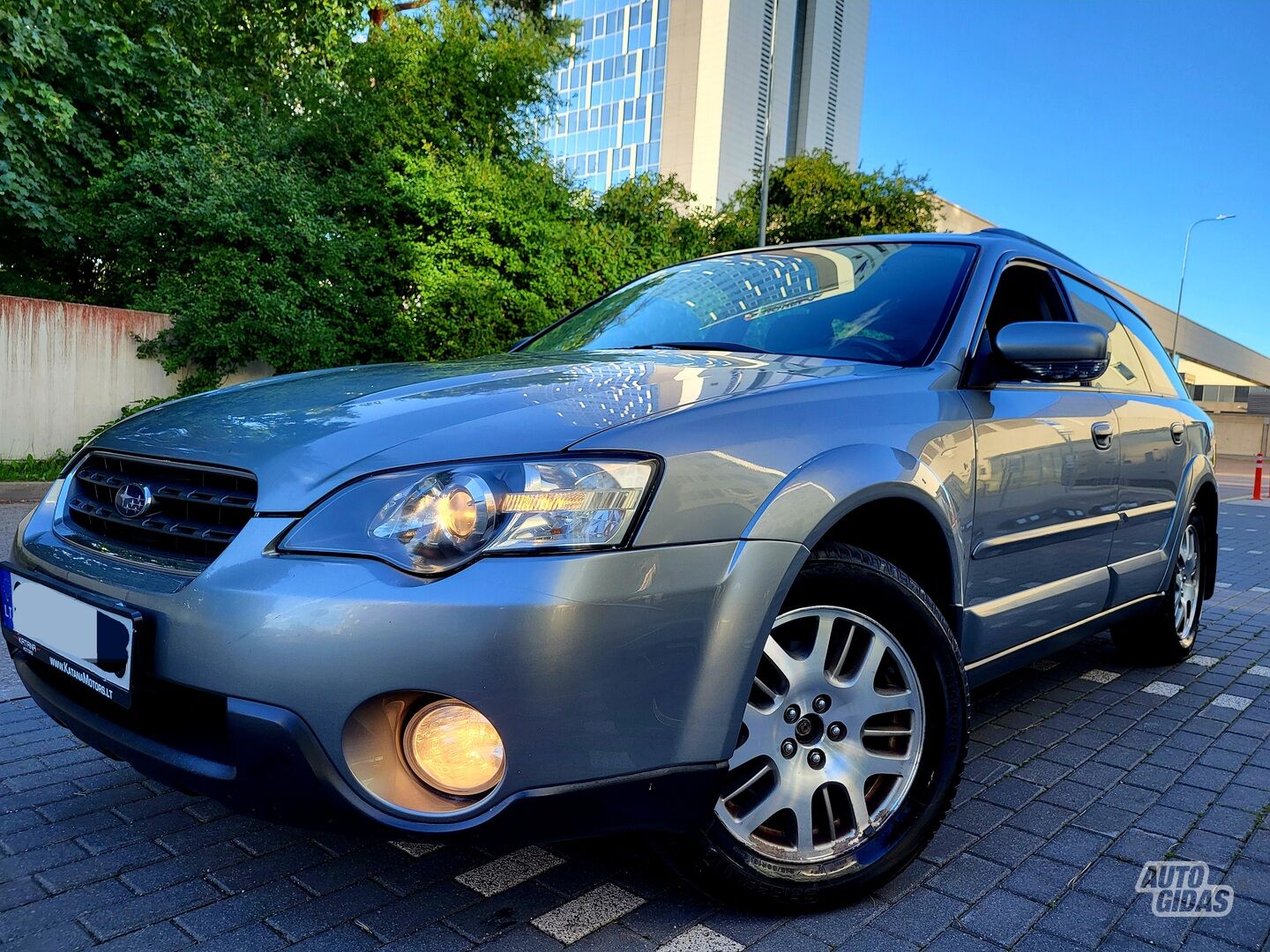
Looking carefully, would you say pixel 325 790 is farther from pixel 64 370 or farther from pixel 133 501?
pixel 64 370

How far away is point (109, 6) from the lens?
44.5 feet

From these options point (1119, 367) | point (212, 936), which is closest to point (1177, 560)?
point (1119, 367)

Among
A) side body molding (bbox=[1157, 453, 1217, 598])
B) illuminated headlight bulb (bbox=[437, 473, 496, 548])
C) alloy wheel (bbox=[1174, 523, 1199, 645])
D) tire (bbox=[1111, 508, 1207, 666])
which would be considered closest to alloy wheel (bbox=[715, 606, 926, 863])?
illuminated headlight bulb (bbox=[437, 473, 496, 548])

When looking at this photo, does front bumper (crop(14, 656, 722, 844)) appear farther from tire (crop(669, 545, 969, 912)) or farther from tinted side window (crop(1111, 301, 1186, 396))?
tinted side window (crop(1111, 301, 1186, 396))

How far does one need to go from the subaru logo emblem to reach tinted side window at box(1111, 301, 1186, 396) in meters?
3.58

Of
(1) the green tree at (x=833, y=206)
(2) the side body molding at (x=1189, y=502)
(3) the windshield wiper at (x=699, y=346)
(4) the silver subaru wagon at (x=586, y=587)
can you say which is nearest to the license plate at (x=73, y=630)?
(4) the silver subaru wagon at (x=586, y=587)

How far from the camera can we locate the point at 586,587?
162cm

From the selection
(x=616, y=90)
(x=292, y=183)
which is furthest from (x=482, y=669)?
(x=616, y=90)

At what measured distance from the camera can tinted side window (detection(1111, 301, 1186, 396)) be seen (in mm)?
3963

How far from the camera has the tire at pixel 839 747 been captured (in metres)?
1.96

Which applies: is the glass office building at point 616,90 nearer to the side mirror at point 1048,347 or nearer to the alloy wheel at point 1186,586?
the alloy wheel at point 1186,586

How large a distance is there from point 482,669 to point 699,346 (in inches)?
59.4

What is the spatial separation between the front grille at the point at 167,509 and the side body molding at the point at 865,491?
3.27 ft

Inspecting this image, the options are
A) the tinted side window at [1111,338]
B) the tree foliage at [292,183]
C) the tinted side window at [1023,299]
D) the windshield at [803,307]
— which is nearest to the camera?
the windshield at [803,307]
